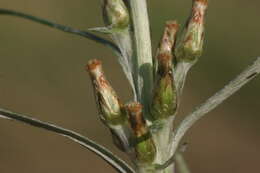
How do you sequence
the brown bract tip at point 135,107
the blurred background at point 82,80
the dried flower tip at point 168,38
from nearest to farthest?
the brown bract tip at point 135,107 → the dried flower tip at point 168,38 → the blurred background at point 82,80

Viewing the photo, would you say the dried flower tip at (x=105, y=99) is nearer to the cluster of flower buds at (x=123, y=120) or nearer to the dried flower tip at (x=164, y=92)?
the cluster of flower buds at (x=123, y=120)

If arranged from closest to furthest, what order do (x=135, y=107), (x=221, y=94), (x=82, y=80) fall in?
(x=135, y=107)
(x=221, y=94)
(x=82, y=80)

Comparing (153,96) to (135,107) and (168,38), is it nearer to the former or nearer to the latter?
(135,107)

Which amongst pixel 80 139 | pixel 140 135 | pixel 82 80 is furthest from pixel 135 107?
pixel 82 80

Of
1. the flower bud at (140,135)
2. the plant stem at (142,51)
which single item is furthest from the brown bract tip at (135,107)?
the plant stem at (142,51)

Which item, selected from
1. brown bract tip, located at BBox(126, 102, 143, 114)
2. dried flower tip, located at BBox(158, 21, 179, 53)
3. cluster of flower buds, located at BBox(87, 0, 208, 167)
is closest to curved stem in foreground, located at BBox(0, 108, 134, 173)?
cluster of flower buds, located at BBox(87, 0, 208, 167)
